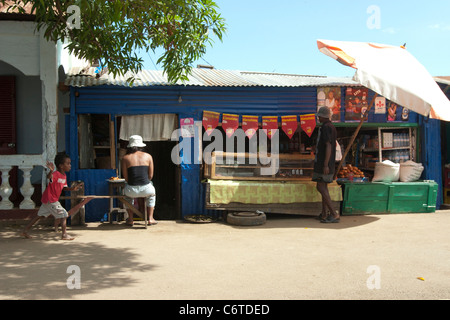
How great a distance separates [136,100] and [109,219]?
2442mm

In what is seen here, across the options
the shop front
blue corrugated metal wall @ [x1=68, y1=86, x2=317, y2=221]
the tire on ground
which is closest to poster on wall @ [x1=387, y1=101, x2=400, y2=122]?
the shop front

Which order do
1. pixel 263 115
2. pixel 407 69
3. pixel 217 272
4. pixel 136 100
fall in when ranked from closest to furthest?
pixel 217 272, pixel 407 69, pixel 136 100, pixel 263 115

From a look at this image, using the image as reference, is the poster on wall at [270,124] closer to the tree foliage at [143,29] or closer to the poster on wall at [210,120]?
the poster on wall at [210,120]

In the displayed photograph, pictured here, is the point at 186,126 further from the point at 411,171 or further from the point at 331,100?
the point at 411,171

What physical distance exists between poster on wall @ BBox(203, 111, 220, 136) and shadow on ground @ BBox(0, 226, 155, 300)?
3.27 m

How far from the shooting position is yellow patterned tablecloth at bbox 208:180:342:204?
790 cm

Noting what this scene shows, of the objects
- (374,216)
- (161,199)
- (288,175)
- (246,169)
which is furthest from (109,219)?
(374,216)

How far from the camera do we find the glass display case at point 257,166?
26.5ft

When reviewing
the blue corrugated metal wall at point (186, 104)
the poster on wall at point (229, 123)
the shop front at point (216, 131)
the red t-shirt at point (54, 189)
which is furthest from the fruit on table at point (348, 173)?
the red t-shirt at point (54, 189)

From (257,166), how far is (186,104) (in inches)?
77.5

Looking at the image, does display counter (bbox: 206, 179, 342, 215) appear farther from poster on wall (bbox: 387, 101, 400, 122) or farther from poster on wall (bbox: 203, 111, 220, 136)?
poster on wall (bbox: 387, 101, 400, 122)

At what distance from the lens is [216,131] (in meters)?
8.47
